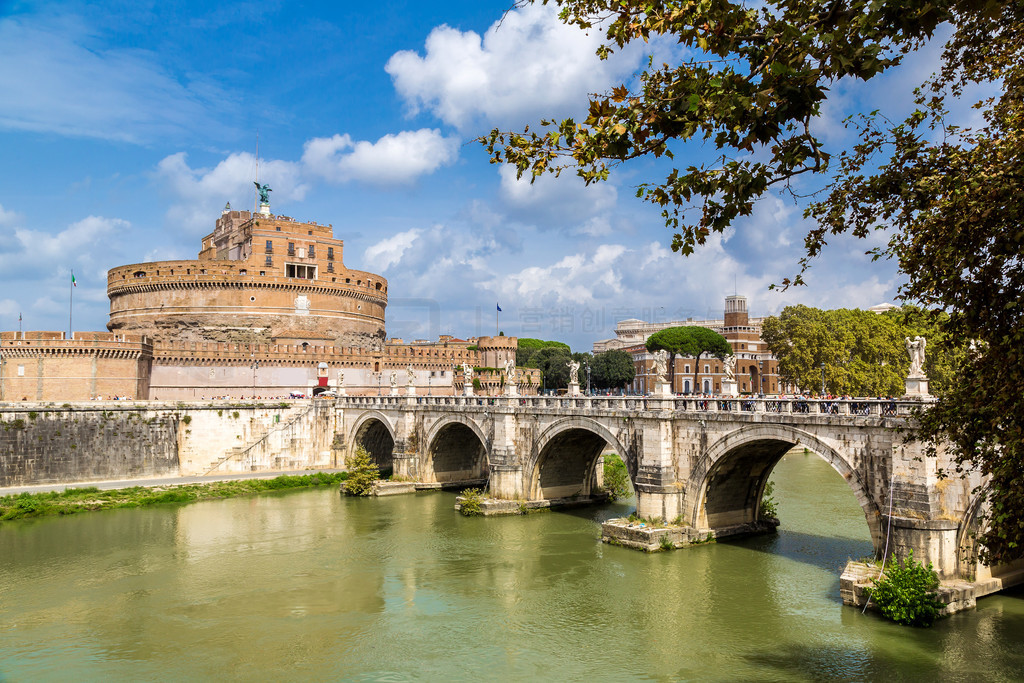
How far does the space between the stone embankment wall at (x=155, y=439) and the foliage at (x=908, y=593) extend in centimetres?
3721

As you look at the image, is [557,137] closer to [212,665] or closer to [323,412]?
[212,665]

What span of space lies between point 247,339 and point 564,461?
40.0 m

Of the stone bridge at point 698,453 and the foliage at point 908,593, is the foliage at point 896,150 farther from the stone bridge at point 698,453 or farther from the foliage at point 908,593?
the foliage at point 908,593

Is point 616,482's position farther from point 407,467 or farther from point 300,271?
point 300,271

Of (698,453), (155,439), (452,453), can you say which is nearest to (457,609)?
(698,453)

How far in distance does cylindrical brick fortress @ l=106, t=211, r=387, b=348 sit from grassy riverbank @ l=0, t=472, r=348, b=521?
82.2 feet

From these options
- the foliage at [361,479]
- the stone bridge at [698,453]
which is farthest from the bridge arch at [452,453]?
the foliage at [361,479]

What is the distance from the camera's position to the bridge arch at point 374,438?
4675 cm

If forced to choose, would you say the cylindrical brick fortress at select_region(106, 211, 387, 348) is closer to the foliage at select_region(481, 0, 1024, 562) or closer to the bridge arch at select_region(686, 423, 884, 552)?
the bridge arch at select_region(686, 423, 884, 552)

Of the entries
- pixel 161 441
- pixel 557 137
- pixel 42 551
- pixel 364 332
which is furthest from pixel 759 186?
pixel 364 332

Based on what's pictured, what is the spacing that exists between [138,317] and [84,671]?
55.7m

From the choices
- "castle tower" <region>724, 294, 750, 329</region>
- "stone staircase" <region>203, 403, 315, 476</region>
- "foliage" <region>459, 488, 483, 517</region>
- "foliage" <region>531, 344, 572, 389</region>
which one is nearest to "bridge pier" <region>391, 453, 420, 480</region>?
"foliage" <region>459, 488, 483, 517</region>

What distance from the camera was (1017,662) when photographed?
15852 mm

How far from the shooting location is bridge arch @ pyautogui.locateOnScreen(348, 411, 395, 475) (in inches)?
1841
